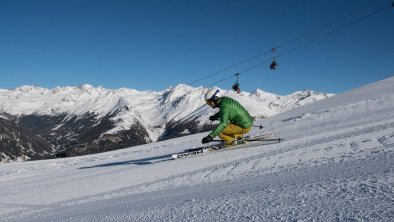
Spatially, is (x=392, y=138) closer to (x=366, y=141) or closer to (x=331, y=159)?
(x=366, y=141)

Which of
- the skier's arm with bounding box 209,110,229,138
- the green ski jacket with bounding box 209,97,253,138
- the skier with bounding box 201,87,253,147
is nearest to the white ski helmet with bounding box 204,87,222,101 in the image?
the skier with bounding box 201,87,253,147

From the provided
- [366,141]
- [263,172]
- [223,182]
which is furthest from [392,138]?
[223,182]

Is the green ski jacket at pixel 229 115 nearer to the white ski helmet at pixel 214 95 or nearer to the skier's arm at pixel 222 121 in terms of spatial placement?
the skier's arm at pixel 222 121

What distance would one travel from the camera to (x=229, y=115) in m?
14.5

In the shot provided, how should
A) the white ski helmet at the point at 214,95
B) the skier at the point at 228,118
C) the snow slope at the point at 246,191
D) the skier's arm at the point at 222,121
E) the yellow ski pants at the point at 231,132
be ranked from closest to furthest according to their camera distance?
1. the snow slope at the point at 246,191
2. the skier's arm at the point at 222,121
3. the skier at the point at 228,118
4. the white ski helmet at the point at 214,95
5. the yellow ski pants at the point at 231,132

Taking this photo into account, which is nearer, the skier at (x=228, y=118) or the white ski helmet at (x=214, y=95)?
the skier at (x=228, y=118)

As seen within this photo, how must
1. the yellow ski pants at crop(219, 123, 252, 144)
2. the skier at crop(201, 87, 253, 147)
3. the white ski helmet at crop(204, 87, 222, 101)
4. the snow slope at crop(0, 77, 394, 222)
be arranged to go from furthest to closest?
the yellow ski pants at crop(219, 123, 252, 144)
the white ski helmet at crop(204, 87, 222, 101)
the skier at crop(201, 87, 253, 147)
the snow slope at crop(0, 77, 394, 222)

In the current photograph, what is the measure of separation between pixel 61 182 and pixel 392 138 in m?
9.74

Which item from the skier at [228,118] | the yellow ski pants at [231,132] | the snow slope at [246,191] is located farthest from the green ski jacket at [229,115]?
the snow slope at [246,191]

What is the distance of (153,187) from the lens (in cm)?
902

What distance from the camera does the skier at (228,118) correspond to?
14180 mm

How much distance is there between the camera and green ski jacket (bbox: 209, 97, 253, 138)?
46.2 feet

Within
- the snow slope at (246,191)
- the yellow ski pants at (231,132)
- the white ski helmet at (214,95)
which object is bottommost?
the snow slope at (246,191)

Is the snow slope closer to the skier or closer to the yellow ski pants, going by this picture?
the skier
